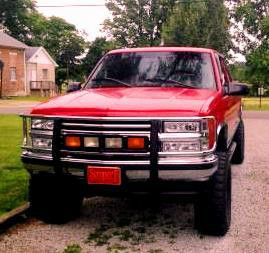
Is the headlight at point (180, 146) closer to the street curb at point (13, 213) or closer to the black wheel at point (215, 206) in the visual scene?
the black wheel at point (215, 206)

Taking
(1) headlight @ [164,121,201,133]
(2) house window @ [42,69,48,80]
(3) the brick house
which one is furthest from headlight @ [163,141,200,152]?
(2) house window @ [42,69,48,80]

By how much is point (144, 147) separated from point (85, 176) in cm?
64

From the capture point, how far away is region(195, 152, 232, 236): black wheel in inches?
202

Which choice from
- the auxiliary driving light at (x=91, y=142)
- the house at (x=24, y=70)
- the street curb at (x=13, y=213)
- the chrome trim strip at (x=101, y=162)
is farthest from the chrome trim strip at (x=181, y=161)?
the house at (x=24, y=70)

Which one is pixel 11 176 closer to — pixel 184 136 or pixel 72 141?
pixel 72 141

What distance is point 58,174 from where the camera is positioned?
5.10 metres

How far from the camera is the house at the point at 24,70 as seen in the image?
52188 mm

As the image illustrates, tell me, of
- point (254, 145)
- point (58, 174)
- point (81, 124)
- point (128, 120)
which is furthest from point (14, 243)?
point (254, 145)

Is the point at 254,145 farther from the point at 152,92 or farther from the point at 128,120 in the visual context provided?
the point at 128,120

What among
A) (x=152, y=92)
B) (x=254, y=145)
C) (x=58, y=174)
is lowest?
(x=254, y=145)

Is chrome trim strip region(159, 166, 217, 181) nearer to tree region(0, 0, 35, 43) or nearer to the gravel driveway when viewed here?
the gravel driveway

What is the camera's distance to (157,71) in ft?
21.0

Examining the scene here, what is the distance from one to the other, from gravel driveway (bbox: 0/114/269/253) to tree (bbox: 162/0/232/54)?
106ft

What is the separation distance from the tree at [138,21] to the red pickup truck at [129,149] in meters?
69.2
